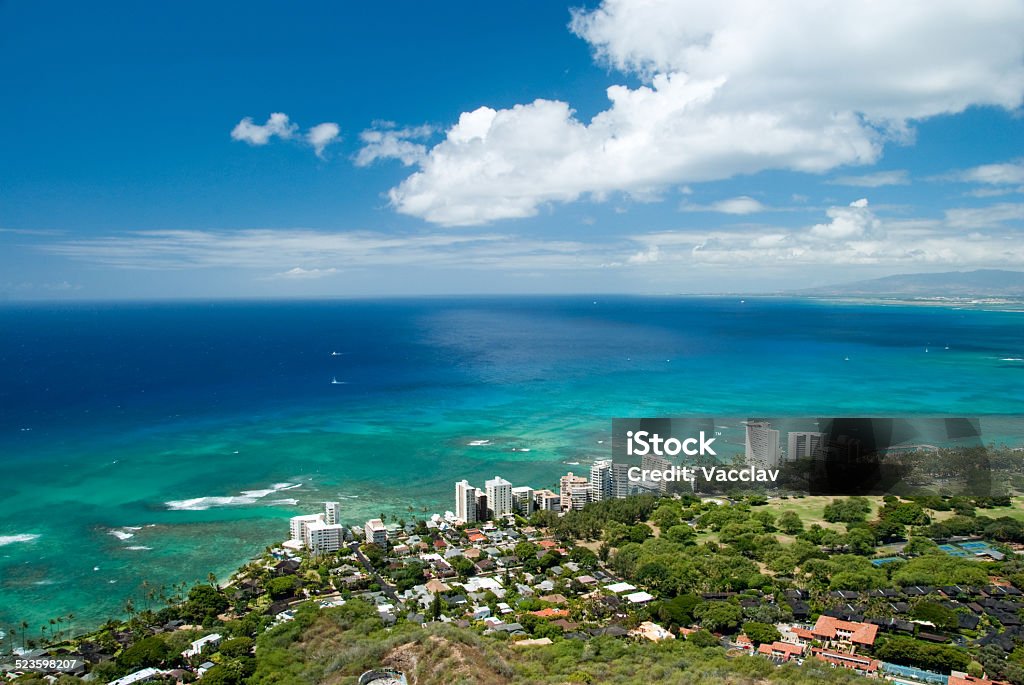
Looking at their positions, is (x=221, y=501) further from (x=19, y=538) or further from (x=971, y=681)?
(x=971, y=681)

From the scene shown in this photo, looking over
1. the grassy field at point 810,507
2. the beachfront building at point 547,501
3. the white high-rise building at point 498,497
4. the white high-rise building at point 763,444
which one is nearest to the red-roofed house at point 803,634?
the white high-rise building at point 763,444

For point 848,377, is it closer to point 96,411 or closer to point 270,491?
point 270,491

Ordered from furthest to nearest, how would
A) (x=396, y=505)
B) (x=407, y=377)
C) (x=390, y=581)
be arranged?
(x=407, y=377) → (x=396, y=505) → (x=390, y=581)

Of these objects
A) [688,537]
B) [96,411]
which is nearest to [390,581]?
[688,537]

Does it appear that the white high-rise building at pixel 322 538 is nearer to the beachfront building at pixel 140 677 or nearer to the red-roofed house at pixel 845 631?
the beachfront building at pixel 140 677

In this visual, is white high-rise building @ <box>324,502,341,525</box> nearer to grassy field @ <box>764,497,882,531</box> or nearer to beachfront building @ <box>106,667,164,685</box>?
beachfront building @ <box>106,667,164,685</box>
